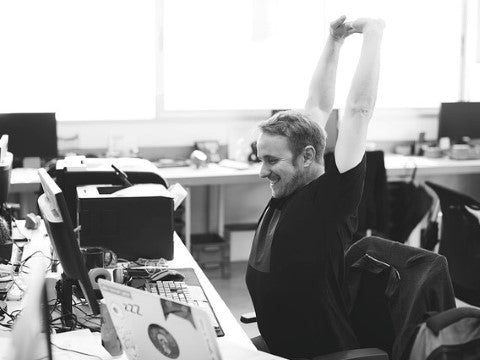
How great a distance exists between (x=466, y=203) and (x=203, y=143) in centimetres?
242

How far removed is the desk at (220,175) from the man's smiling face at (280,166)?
2.11m

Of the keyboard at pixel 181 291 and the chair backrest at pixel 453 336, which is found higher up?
the chair backrest at pixel 453 336

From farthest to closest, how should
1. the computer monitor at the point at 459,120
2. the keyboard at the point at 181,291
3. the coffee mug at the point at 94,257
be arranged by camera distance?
the computer monitor at the point at 459,120 → the coffee mug at the point at 94,257 → the keyboard at the point at 181,291

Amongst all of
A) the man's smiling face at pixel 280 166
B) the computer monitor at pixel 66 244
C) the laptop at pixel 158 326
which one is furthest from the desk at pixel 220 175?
the laptop at pixel 158 326

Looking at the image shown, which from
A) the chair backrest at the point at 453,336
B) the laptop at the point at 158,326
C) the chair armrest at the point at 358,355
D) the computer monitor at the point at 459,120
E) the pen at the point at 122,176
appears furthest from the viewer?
the computer monitor at the point at 459,120

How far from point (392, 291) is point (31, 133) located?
10.9 feet

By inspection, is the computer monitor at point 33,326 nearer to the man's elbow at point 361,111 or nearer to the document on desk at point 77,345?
the document on desk at point 77,345

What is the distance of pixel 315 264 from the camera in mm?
2133

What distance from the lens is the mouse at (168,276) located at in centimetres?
242

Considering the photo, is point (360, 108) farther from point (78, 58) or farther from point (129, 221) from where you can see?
point (78, 58)

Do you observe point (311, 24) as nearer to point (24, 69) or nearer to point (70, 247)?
point (24, 69)

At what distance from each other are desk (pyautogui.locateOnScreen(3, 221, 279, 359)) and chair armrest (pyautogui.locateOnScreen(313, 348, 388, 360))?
23 centimetres

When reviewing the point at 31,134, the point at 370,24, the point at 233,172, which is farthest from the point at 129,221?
the point at 31,134

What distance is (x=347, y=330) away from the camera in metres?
2.17
